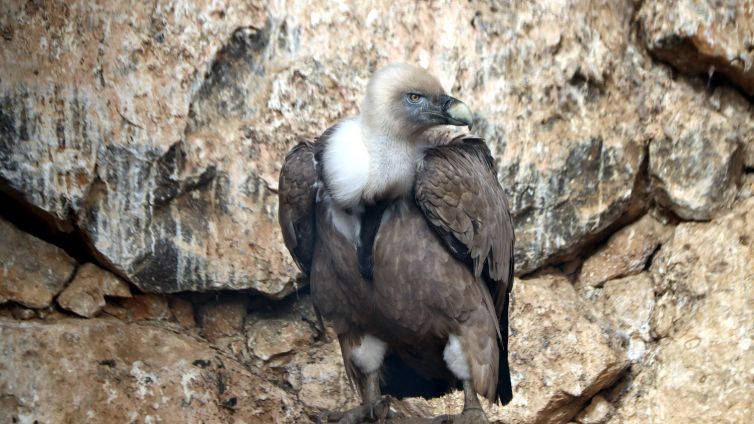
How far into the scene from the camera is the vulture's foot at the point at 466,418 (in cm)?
486

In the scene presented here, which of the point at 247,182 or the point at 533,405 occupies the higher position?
the point at 247,182

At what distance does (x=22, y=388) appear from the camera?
220 inches

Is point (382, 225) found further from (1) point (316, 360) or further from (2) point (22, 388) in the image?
(2) point (22, 388)

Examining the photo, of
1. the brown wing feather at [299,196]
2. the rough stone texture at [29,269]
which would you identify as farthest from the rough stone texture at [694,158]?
the rough stone texture at [29,269]

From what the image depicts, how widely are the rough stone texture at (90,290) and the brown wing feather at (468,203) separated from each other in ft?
8.09

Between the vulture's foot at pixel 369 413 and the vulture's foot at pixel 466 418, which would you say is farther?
the vulture's foot at pixel 369 413

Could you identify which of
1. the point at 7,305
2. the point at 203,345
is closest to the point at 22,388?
the point at 7,305

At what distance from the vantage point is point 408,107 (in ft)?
15.6

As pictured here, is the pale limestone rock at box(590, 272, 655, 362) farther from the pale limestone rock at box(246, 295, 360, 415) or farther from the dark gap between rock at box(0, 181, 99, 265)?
the dark gap between rock at box(0, 181, 99, 265)

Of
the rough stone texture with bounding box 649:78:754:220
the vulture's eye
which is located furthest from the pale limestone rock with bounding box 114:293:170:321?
the rough stone texture with bounding box 649:78:754:220

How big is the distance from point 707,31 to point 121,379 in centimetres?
447

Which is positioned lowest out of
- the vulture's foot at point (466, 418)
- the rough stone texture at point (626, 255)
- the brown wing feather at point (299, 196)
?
the vulture's foot at point (466, 418)

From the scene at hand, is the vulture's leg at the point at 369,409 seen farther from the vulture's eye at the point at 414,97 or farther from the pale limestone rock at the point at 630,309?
the pale limestone rock at the point at 630,309

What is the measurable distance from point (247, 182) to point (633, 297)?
2.74 metres
